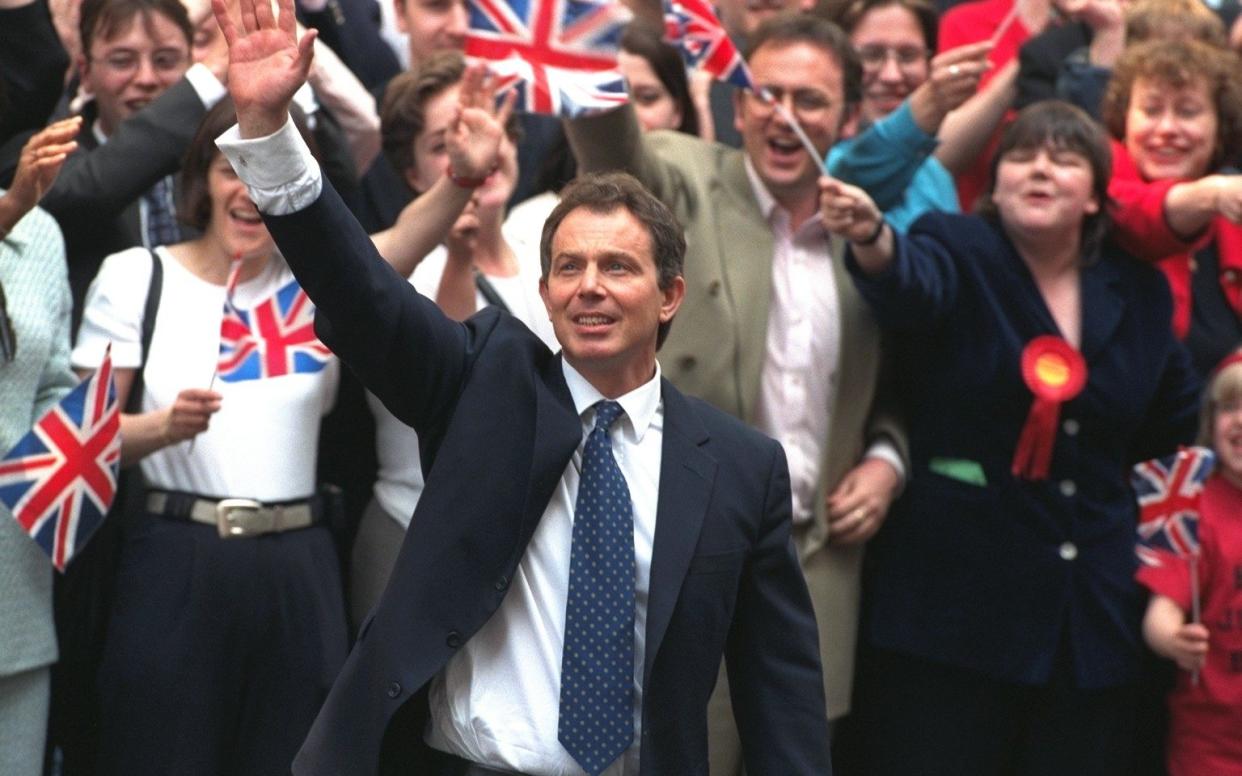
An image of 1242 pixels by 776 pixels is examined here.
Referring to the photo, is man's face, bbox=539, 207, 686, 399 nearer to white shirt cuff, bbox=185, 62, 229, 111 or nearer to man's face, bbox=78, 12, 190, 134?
white shirt cuff, bbox=185, 62, 229, 111

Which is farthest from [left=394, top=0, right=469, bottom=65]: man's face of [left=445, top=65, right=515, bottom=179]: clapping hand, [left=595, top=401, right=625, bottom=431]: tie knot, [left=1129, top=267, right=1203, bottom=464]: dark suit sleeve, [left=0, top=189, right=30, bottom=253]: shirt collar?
[left=595, top=401, right=625, bottom=431]: tie knot

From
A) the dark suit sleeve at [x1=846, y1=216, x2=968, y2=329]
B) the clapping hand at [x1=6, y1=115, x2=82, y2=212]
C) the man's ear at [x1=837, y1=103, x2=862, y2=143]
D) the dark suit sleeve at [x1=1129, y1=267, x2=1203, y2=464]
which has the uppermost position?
the man's ear at [x1=837, y1=103, x2=862, y2=143]

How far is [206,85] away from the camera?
5.46 m

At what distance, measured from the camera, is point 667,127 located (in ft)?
21.8

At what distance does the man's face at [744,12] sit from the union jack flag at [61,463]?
317 cm

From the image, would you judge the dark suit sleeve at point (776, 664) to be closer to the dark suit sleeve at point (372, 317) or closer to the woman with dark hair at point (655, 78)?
the dark suit sleeve at point (372, 317)

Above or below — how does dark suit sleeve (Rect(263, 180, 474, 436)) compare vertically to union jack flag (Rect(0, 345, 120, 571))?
above

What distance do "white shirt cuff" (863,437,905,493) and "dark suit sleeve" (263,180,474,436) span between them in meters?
2.05

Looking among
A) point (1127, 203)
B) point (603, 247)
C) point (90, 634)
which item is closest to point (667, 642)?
point (603, 247)

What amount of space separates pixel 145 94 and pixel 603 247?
86.4 inches

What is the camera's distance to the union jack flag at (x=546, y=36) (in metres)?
5.52

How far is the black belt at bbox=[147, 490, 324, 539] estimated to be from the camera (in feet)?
16.6

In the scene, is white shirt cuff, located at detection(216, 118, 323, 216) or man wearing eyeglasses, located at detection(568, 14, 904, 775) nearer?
white shirt cuff, located at detection(216, 118, 323, 216)

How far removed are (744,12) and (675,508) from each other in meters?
3.66
